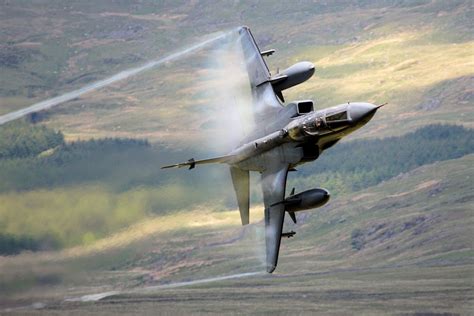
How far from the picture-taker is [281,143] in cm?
6206

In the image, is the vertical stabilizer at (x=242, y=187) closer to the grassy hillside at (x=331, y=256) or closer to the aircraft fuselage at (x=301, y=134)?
the aircraft fuselage at (x=301, y=134)

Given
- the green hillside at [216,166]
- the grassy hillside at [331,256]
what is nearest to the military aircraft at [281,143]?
the green hillside at [216,166]

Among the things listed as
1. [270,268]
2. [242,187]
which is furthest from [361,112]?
[242,187]

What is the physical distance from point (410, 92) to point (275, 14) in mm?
30274

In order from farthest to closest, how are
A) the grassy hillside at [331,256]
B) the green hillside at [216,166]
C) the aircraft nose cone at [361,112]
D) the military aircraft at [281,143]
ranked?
the grassy hillside at [331,256]
the green hillside at [216,166]
the military aircraft at [281,143]
the aircraft nose cone at [361,112]

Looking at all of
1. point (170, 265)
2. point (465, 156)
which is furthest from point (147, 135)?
point (465, 156)

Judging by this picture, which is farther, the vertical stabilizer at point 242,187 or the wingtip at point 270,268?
the vertical stabilizer at point 242,187

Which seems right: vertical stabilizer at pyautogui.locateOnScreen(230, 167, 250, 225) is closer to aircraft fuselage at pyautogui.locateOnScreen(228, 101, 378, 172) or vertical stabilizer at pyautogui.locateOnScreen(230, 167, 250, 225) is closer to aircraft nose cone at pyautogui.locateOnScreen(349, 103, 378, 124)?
aircraft fuselage at pyautogui.locateOnScreen(228, 101, 378, 172)

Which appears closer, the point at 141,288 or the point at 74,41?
the point at 141,288

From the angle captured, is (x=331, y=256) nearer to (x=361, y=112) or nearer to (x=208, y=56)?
(x=208, y=56)

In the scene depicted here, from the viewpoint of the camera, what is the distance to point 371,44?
168m

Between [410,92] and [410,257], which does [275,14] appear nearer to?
[410,92]

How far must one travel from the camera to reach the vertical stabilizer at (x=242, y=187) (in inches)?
2520

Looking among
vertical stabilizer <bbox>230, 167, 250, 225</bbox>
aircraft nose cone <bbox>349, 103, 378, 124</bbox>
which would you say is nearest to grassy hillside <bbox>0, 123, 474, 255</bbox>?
vertical stabilizer <bbox>230, 167, 250, 225</bbox>
